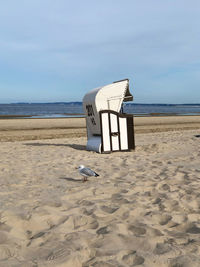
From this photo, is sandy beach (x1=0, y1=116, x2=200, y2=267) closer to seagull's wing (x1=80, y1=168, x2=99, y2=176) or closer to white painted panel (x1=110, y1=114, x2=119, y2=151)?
seagull's wing (x1=80, y1=168, x2=99, y2=176)

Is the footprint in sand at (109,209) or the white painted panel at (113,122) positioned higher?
the white painted panel at (113,122)

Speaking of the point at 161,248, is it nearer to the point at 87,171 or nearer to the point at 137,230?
the point at 137,230

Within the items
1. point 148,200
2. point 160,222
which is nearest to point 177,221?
point 160,222

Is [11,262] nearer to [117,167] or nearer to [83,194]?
[83,194]

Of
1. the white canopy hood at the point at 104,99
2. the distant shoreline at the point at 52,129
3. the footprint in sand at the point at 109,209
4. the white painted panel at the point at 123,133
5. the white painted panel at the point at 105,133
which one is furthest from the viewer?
the distant shoreline at the point at 52,129

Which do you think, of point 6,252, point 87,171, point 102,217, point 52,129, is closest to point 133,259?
point 102,217

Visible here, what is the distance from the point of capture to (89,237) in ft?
9.71

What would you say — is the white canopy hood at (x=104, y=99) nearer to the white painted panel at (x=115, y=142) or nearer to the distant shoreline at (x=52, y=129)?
the white painted panel at (x=115, y=142)

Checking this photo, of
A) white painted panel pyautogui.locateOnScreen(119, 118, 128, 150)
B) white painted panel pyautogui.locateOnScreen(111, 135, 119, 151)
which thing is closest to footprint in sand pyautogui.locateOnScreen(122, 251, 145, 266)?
white painted panel pyautogui.locateOnScreen(111, 135, 119, 151)

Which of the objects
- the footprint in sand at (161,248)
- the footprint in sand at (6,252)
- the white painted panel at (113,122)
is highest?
the white painted panel at (113,122)

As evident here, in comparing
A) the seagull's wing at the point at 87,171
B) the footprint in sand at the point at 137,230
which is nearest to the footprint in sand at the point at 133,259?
the footprint in sand at the point at 137,230

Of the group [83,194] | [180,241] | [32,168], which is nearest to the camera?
[180,241]

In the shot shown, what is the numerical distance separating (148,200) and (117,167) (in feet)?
8.58

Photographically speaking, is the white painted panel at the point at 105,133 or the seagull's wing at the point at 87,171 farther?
Result: the white painted panel at the point at 105,133
